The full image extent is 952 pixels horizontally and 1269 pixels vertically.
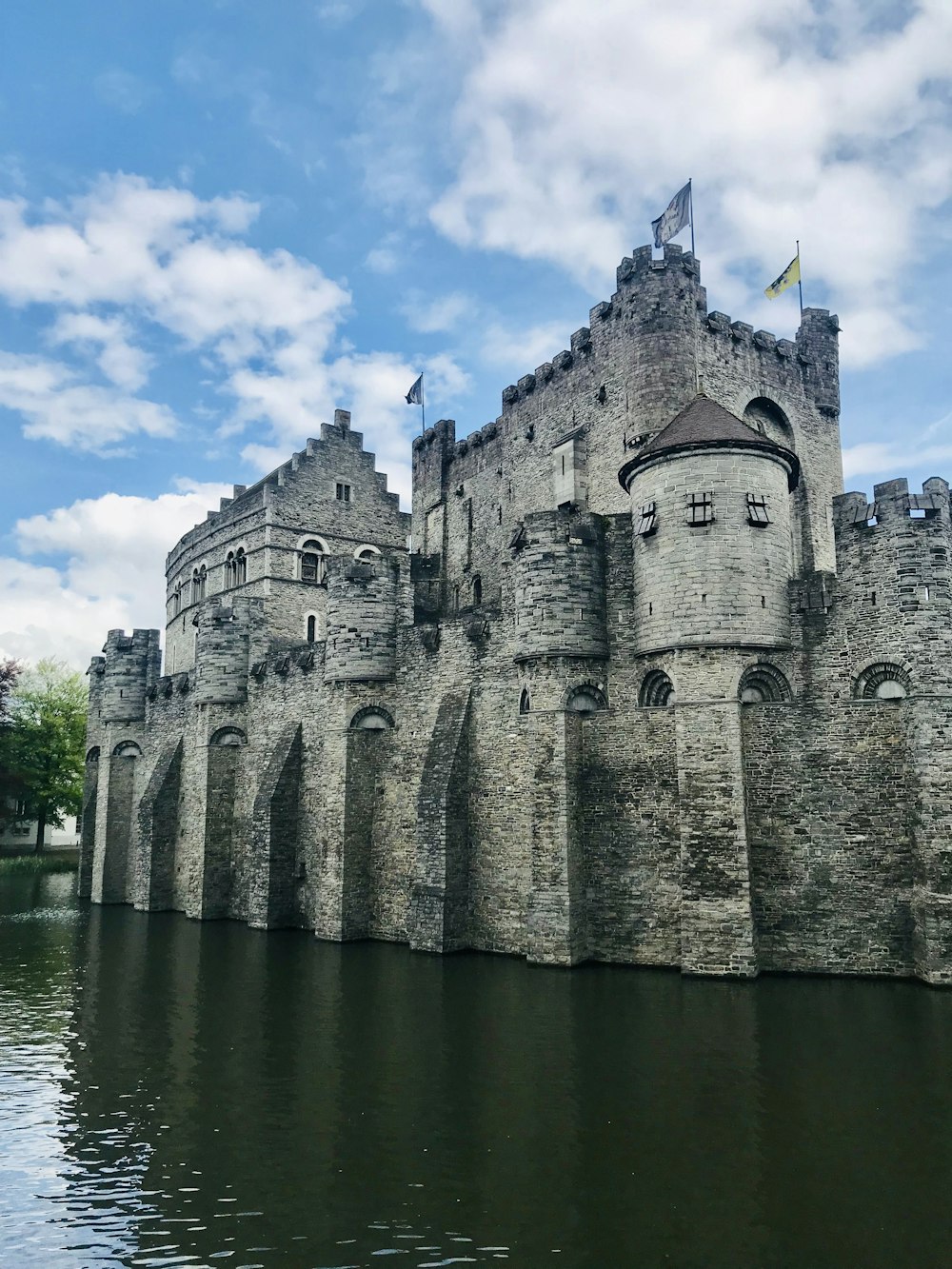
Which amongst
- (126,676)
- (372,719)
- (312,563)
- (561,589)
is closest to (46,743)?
(126,676)

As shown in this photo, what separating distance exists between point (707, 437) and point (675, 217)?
9664mm

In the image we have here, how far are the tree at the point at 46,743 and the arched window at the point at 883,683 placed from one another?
44151 mm

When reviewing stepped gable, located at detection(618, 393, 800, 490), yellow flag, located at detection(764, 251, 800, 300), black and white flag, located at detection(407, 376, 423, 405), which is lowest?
stepped gable, located at detection(618, 393, 800, 490)

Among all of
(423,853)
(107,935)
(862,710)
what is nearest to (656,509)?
(862,710)

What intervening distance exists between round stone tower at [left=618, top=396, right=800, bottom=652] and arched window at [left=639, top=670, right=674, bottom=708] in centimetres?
80

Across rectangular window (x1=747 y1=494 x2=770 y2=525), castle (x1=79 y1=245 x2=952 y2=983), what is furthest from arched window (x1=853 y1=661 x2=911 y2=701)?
rectangular window (x1=747 y1=494 x2=770 y2=525)

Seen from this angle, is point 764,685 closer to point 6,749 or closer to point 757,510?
point 757,510

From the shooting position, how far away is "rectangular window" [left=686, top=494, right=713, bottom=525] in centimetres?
1908

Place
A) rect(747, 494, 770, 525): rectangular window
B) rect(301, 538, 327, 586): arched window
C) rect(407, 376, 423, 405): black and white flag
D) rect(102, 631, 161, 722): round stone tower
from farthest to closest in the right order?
rect(407, 376, 423, 405): black and white flag < rect(301, 538, 327, 586): arched window < rect(102, 631, 161, 722): round stone tower < rect(747, 494, 770, 525): rectangular window

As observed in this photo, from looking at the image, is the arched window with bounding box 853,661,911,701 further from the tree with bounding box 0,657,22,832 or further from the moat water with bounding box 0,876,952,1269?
the tree with bounding box 0,657,22,832

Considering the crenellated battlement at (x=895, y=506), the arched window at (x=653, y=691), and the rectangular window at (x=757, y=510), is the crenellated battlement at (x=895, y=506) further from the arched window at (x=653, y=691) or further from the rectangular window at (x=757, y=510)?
the arched window at (x=653, y=691)

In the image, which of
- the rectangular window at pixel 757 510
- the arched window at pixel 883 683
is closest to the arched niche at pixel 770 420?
the rectangular window at pixel 757 510

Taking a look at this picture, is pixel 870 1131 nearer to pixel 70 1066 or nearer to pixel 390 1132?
pixel 390 1132

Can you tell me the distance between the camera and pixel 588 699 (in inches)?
812
